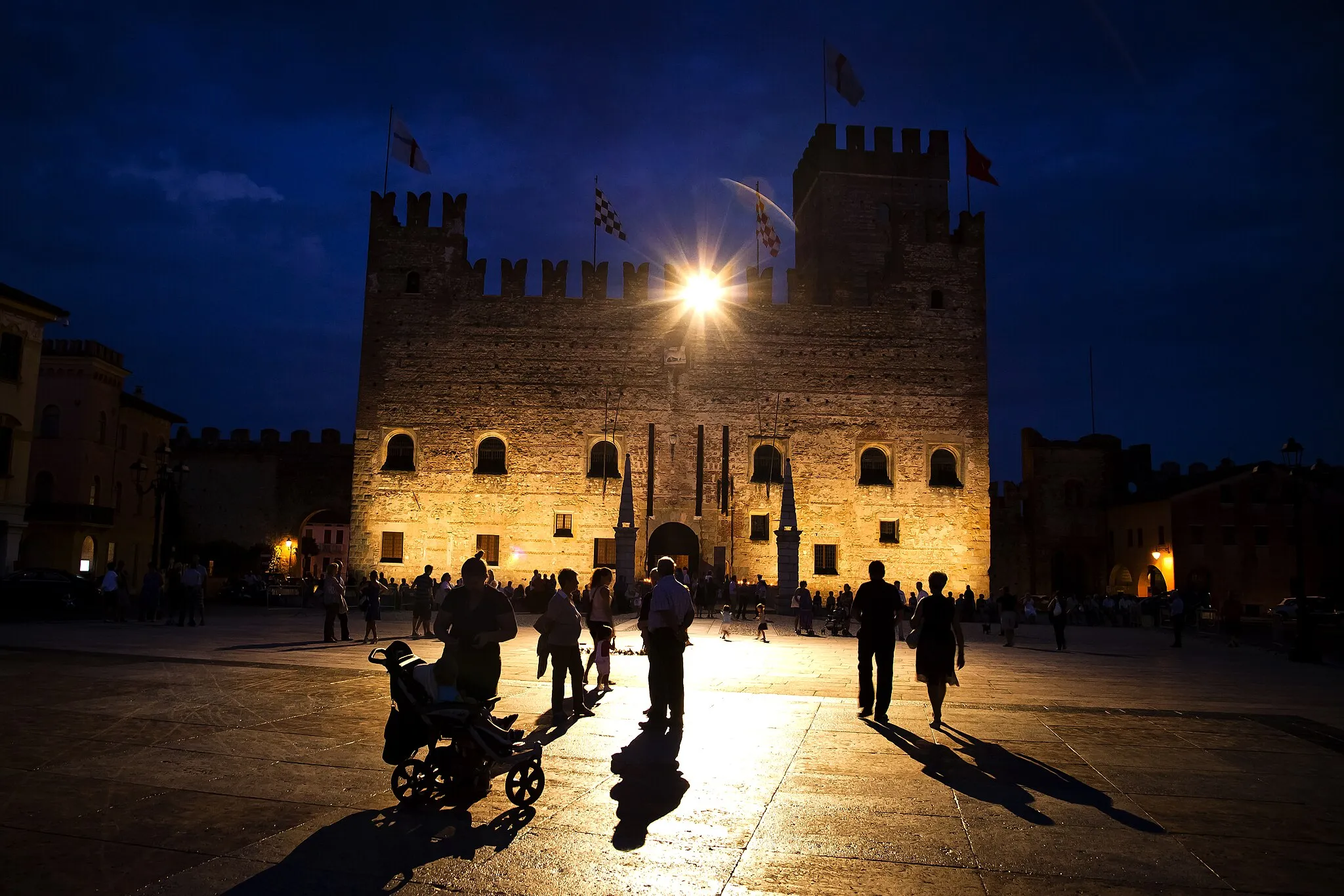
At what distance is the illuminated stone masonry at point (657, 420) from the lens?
29062mm

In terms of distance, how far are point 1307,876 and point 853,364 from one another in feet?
87.5

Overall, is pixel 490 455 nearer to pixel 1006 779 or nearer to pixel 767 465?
pixel 767 465

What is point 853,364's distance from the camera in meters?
30.1

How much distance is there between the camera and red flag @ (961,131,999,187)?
99.2 ft

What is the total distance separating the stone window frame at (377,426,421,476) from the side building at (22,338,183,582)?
11.3 meters

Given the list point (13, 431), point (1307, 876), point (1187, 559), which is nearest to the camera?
point (1307, 876)

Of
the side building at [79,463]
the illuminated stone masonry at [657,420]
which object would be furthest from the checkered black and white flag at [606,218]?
the side building at [79,463]

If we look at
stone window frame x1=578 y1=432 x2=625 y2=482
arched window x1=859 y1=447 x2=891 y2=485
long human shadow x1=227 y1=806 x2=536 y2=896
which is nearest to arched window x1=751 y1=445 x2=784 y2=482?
arched window x1=859 y1=447 x2=891 y2=485

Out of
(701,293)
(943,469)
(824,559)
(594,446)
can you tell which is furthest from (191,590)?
(943,469)

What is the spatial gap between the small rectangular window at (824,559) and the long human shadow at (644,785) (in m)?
22.2

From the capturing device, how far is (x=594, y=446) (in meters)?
29.5

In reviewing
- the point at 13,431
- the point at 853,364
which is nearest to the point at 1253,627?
the point at 853,364

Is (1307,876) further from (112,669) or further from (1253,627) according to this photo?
(1253,627)

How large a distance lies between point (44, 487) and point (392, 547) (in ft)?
54.6
